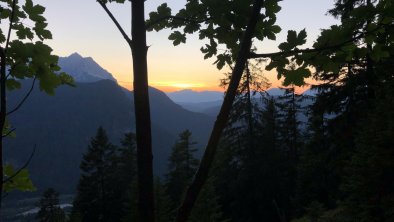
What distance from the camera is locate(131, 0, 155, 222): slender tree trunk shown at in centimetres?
247

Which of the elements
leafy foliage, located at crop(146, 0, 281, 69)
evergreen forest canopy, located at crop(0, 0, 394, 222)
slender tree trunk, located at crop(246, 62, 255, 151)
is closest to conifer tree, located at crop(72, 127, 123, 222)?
evergreen forest canopy, located at crop(0, 0, 394, 222)

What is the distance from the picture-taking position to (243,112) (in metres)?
35.2

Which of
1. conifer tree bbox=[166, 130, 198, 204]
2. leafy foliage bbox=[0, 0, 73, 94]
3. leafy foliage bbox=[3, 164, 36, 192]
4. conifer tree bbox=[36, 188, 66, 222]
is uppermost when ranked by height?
leafy foliage bbox=[0, 0, 73, 94]

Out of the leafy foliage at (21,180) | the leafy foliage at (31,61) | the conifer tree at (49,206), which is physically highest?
the leafy foliage at (31,61)

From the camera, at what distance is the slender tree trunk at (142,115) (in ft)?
8.11

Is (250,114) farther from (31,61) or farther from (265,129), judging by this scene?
(31,61)

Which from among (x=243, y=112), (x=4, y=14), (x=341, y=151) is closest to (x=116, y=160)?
(x=243, y=112)

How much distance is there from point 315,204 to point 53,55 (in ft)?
64.3

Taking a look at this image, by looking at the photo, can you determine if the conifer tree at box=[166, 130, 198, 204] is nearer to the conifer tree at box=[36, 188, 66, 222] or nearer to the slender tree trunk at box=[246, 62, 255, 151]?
the slender tree trunk at box=[246, 62, 255, 151]

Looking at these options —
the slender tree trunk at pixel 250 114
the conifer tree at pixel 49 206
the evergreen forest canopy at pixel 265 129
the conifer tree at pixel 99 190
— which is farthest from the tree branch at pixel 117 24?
the conifer tree at pixel 49 206

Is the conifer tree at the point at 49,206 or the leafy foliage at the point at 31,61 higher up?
the leafy foliage at the point at 31,61

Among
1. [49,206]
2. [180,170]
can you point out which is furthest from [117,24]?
[49,206]

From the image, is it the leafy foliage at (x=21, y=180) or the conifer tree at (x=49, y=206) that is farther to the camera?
the conifer tree at (x=49, y=206)

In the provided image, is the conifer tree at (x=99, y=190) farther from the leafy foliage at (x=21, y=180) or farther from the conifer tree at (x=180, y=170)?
the leafy foliage at (x=21, y=180)
